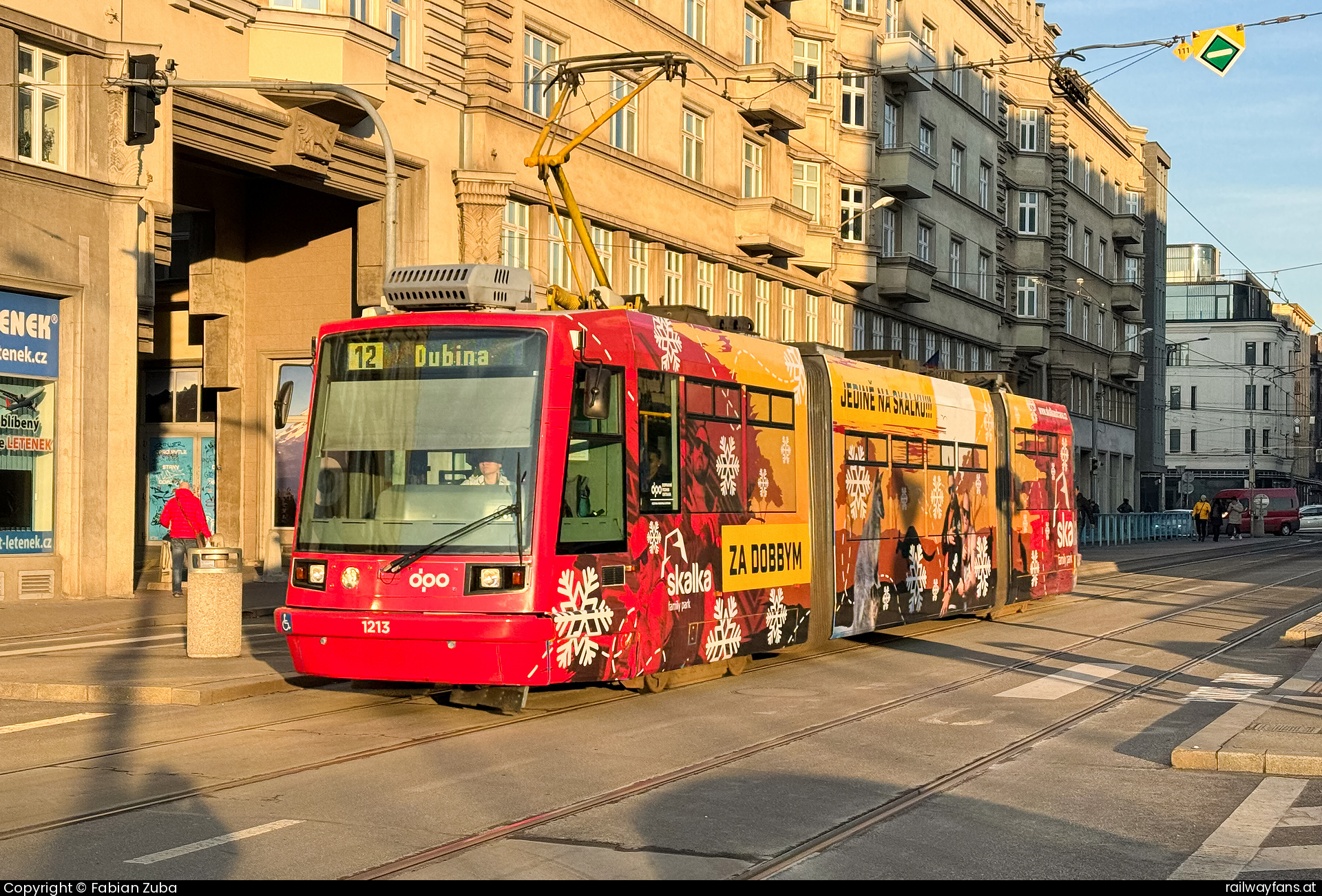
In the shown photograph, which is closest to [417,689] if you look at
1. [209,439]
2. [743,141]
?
[209,439]

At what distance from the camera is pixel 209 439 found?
30828 mm

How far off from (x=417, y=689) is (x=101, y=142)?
12034 mm

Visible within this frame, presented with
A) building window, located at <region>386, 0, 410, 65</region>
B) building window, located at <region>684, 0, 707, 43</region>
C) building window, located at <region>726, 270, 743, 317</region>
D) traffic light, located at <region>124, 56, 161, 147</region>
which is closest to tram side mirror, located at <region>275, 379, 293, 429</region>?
traffic light, located at <region>124, 56, 161, 147</region>

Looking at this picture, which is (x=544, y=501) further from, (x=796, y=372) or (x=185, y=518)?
(x=185, y=518)

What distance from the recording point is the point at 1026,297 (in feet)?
212

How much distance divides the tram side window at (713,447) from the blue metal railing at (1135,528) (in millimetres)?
45181

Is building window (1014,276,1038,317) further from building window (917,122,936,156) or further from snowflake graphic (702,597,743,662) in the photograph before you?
snowflake graphic (702,597,743,662)

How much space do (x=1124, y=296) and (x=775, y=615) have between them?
213 feet

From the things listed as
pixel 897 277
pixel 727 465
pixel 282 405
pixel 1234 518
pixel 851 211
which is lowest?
pixel 1234 518

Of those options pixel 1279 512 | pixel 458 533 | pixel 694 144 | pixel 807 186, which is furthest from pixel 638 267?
pixel 1279 512

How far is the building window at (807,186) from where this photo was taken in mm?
43469

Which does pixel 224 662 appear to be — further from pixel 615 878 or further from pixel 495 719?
pixel 615 878

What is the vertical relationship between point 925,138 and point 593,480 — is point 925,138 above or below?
above

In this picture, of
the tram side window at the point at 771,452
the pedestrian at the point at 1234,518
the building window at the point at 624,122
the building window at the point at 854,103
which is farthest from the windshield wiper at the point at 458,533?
the pedestrian at the point at 1234,518
